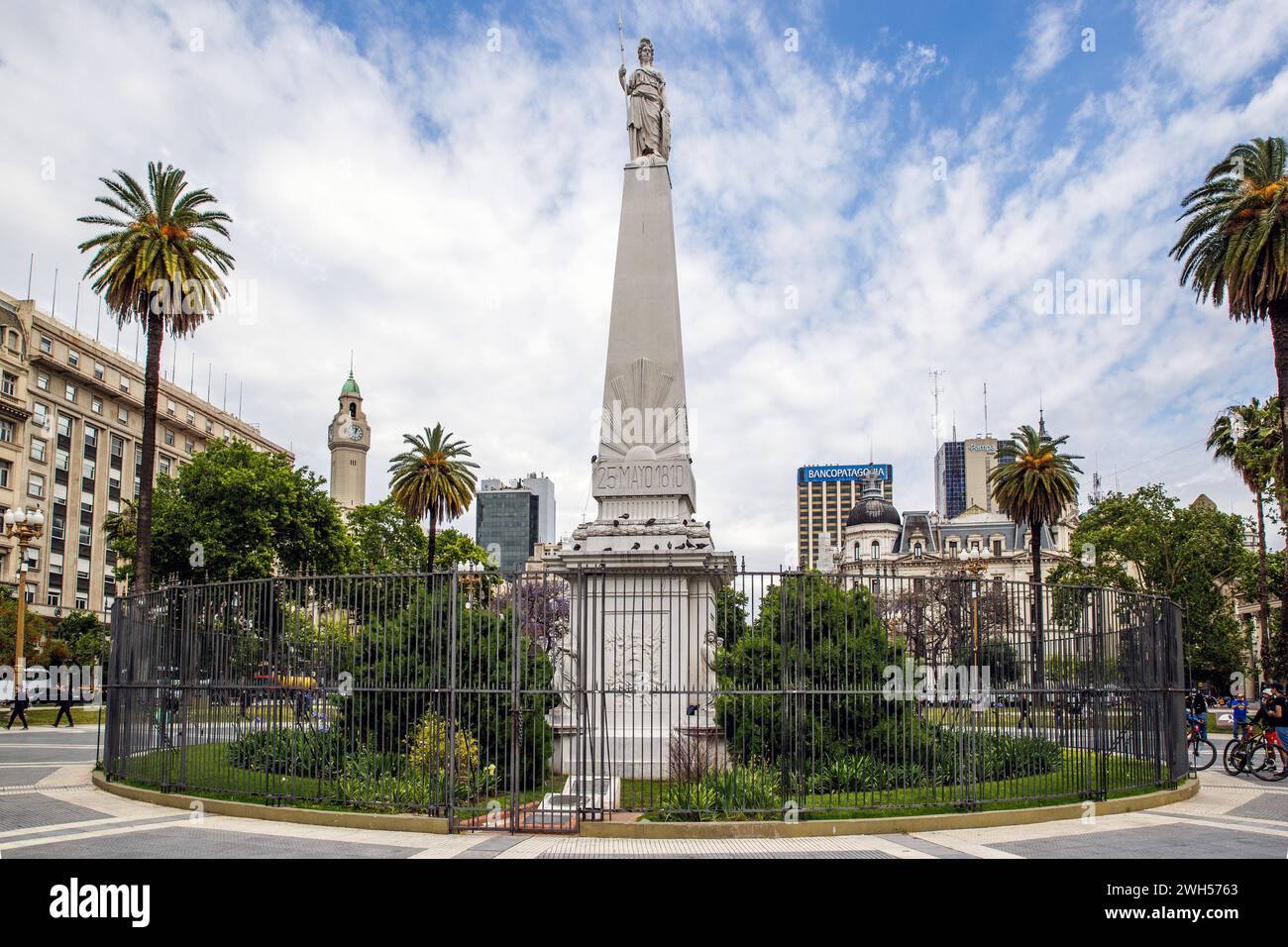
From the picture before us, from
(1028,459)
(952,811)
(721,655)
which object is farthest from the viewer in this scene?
(1028,459)

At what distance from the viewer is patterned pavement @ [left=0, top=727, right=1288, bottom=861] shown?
10773mm

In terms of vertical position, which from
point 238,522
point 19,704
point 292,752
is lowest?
point 19,704

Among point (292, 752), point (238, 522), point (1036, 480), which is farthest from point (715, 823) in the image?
point (238, 522)

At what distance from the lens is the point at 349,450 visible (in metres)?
110

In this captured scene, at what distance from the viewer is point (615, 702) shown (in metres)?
12.5

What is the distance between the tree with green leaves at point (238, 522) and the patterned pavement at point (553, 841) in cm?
3352

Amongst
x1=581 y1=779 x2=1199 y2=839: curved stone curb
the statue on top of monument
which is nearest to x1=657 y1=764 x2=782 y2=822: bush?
x1=581 y1=779 x2=1199 y2=839: curved stone curb

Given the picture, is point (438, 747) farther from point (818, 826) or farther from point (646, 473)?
point (646, 473)

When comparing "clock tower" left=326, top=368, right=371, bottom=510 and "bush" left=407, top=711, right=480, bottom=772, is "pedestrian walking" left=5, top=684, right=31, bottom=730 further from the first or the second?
"clock tower" left=326, top=368, right=371, bottom=510

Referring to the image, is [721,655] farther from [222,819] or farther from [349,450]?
[349,450]

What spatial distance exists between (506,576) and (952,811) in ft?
21.4

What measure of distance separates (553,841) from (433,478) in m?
38.9

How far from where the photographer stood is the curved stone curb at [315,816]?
12305 millimetres

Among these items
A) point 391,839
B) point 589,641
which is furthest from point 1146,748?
point 391,839
